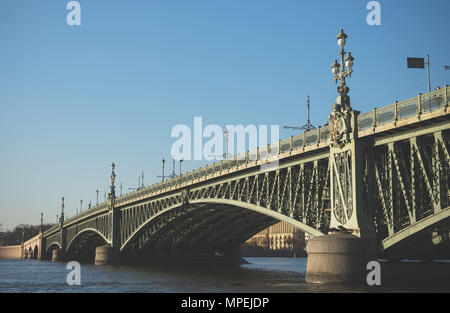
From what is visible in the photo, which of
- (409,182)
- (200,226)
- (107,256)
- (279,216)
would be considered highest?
(409,182)

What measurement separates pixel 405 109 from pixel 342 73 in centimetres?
646

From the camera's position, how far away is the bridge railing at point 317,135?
31.5 meters

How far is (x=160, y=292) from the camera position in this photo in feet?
122

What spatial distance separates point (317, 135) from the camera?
41.3 meters

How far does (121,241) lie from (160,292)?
53.3 m

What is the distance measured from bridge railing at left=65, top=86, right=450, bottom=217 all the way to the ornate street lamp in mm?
1819

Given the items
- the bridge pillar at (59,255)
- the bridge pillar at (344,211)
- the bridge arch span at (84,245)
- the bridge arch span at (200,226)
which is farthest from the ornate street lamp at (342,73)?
the bridge pillar at (59,255)

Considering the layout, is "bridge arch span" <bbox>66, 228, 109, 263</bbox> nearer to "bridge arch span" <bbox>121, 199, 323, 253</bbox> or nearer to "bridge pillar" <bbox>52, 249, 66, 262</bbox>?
"bridge pillar" <bbox>52, 249, 66, 262</bbox>
